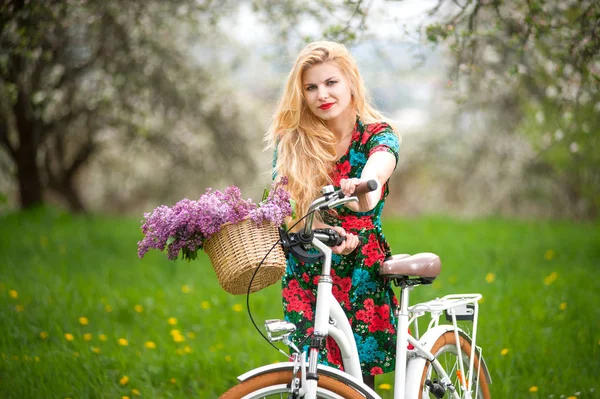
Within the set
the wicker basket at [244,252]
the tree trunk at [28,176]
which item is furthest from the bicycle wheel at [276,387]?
the tree trunk at [28,176]

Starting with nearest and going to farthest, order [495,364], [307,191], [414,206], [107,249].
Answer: [307,191]
[495,364]
[107,249]
[414,206]

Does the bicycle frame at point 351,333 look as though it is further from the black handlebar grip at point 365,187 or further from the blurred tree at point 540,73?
the blurred tree at point 540,73

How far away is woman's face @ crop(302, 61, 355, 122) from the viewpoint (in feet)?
9.48

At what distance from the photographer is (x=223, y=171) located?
Answer: 12031 millimetres

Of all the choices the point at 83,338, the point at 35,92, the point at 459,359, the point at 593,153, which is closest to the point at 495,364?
the point at 459,359

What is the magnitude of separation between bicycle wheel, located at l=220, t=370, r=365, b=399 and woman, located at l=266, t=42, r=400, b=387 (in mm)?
467

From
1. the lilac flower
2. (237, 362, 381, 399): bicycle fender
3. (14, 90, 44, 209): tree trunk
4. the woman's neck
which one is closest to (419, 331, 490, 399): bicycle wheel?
(237, 362, 381, 399): bicycle fender

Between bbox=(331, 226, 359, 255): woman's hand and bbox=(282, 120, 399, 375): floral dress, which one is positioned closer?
bbox=(331, 226, 359, 255): woman's hand

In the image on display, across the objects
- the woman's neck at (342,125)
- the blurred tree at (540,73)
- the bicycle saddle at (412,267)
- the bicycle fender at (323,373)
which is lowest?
the bicycle fender at (323,373)

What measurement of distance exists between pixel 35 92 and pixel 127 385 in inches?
223

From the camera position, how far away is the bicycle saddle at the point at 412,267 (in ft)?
9.38

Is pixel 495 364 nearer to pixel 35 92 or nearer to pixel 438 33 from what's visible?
pixel 438 33

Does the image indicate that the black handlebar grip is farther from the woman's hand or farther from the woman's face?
the woman's face

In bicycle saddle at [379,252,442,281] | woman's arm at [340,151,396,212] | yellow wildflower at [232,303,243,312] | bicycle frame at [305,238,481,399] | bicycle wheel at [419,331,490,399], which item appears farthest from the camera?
yellow wildflower at [232,303,243,312]
